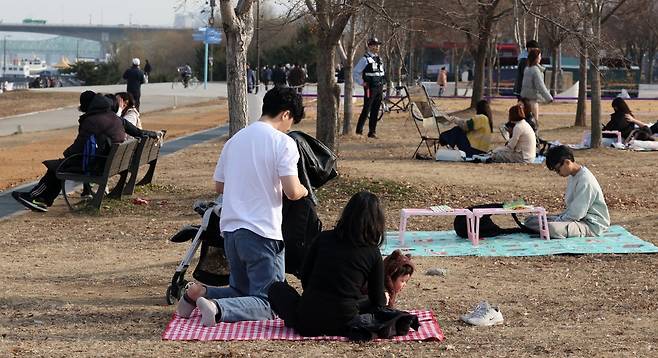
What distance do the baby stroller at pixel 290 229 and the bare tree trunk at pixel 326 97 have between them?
7765 mm

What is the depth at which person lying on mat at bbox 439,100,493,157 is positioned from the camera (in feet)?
59.9

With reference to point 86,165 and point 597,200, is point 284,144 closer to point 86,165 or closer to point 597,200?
point 597,200

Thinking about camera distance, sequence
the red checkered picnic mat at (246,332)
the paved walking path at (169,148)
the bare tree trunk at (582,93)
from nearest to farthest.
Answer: the red checkered picnic mat at (246,332) → the paved walking path at (169,148) → the bare tree trunk at (582,93)

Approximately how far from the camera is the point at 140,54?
11056cm

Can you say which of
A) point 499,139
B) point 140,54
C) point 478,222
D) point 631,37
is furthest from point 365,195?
point 140,54

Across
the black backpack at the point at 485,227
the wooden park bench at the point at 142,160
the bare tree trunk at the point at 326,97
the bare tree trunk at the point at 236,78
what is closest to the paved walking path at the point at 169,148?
the wooden park bench at the point at 142,160

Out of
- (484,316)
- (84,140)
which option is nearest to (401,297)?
(484,316)

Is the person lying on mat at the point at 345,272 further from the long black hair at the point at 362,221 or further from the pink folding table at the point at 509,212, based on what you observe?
the pink folding table at the point at 509,212

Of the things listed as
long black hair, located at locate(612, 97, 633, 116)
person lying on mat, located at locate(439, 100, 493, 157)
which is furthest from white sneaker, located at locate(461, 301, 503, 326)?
long black hair, located at locate(612, 97, 633, 116)

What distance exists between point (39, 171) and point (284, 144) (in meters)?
11.2

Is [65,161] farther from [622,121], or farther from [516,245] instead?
[622,121]

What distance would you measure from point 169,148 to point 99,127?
9499mm

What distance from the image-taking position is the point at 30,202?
1239 cm

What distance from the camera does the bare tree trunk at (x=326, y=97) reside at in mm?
15984
